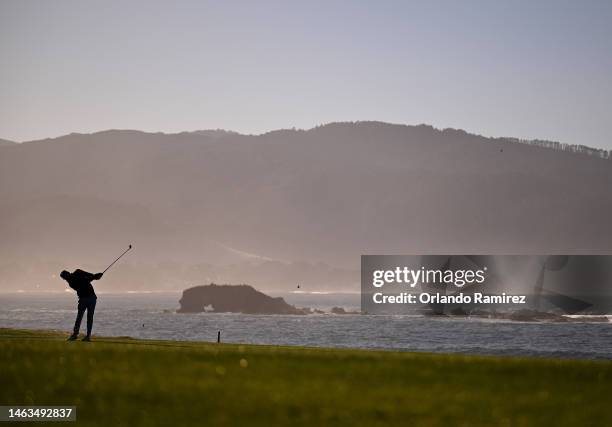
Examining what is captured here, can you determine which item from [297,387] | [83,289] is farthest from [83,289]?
[297,387]

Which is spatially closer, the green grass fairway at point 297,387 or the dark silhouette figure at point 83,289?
the green grass fairway at point 297,387

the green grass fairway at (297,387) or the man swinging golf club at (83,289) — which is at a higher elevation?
the man swinging golf club at (83,289)

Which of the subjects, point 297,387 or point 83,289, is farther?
point 83,289

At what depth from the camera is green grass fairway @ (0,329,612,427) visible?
64.4 ft

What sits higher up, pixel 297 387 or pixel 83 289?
pixel 83 289

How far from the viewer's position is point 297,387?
72.2 ft

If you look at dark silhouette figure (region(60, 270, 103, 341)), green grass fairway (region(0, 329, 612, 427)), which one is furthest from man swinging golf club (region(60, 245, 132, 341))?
green grass fairway (region(0, 329, 612, 427))

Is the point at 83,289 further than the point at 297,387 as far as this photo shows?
Yes

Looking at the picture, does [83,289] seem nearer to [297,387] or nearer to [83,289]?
[83,289]

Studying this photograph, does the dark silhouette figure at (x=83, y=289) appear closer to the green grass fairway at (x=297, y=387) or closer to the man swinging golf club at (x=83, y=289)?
the man swinging golf club at (x=83, y=289)

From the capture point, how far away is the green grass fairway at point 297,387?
19641 mm

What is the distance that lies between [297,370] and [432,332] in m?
160

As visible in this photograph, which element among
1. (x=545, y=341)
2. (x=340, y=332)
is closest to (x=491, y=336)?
(x=545, y=341)

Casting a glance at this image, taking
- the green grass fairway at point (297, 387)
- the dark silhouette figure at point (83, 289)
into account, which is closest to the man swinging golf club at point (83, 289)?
the dark silhouette figure at point (83, 289)
